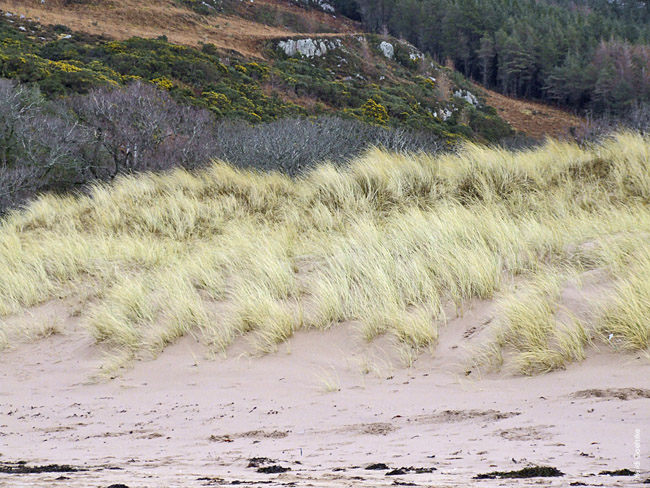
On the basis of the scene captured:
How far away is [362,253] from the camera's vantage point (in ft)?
20.6

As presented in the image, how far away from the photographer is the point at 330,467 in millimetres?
2555

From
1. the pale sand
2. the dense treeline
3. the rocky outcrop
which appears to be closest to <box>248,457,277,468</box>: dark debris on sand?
the pale sand

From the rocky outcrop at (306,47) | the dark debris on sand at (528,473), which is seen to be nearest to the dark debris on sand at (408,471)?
the dark debris on sand at (528,473)

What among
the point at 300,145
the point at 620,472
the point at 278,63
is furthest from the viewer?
the point at 278,63

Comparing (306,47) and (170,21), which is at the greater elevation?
(170,21)

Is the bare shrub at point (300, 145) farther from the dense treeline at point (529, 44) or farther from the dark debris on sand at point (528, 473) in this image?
the dense treeline at point (529, 44)

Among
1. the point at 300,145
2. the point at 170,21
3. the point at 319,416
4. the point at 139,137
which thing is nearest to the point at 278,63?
the point at 170,21

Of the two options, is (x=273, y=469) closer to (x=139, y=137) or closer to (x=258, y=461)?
(x=258, y=461)

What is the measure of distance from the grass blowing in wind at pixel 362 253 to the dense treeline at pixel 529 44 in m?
45.3

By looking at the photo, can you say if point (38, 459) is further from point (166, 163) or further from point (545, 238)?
point (166, 163)

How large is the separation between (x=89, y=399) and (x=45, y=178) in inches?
445

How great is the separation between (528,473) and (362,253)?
4.17 meters

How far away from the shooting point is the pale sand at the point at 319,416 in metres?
2.42

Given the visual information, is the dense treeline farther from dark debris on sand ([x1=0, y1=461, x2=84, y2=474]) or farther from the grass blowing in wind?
dark debris on sand ([x1=0, y1=461, x2=84, y2=474])
